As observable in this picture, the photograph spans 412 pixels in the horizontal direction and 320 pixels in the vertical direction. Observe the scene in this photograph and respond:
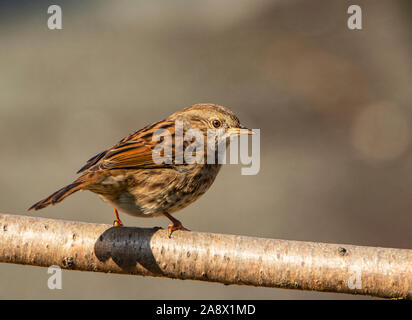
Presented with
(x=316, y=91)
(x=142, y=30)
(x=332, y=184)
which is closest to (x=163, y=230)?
(x=332, y=184)

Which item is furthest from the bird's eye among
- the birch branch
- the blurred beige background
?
the blurred beige background

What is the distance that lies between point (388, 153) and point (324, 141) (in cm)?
118

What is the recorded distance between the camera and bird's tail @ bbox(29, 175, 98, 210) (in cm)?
336

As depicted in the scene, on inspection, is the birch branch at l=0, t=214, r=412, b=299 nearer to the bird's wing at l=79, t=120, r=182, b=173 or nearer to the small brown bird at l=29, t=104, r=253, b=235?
the small brown bird at l=29, t=104, r=253, b=235

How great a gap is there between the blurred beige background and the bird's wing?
2852 mm

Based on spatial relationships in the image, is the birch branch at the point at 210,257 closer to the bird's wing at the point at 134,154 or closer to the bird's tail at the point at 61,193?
the bird's tail at the point at 61,193

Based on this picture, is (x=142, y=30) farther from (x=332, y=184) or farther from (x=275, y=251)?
Answer: (x=275, y=251)

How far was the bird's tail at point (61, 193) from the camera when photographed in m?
3.36

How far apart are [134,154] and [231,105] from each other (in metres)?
7.31

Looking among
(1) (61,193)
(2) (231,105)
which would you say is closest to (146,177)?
(1) (61,193)

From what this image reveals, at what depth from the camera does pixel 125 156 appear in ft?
13.6

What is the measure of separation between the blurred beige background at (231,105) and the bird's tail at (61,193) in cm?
317

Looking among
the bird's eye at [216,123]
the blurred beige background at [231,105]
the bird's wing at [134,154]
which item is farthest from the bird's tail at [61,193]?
the blurred beige background at [231,105]

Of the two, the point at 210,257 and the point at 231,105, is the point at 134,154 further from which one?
the point at 231,105
